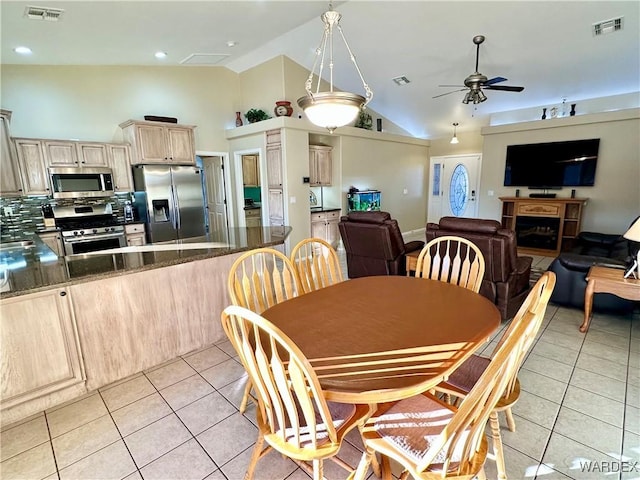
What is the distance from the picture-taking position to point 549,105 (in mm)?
5996

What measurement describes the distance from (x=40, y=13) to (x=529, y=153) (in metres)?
7.40

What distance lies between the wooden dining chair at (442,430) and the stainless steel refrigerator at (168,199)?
4.72m

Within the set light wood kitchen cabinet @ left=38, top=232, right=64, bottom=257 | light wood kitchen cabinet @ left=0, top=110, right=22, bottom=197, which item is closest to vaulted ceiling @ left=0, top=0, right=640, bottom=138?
light wood kitchen cabinet @ left=0, top=110, right=22, bottom=197

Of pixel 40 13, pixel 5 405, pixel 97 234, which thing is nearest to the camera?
pixel 5 405

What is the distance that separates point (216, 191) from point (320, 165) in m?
2.17

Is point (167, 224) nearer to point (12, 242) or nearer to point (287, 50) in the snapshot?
point (12, 242)

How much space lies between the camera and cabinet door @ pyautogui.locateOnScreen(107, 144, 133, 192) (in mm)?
4727

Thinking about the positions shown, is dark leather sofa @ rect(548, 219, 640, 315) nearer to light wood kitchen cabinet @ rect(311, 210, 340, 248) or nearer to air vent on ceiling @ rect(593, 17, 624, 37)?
air vent on ceiling @ rect(593, 17, 624, 37)

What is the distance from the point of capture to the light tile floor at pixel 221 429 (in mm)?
1580

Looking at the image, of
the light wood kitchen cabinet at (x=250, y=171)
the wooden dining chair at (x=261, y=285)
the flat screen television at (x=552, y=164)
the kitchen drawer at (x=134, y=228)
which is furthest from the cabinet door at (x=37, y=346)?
the flat screen television at (x=552, y=164)

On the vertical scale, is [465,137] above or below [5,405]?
above

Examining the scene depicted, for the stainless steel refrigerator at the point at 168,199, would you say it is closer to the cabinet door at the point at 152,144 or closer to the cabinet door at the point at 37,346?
the cabinet door at the point at 152,144

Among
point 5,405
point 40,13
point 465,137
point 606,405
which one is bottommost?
point 606,405

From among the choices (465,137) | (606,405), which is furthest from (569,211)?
(606,405)
